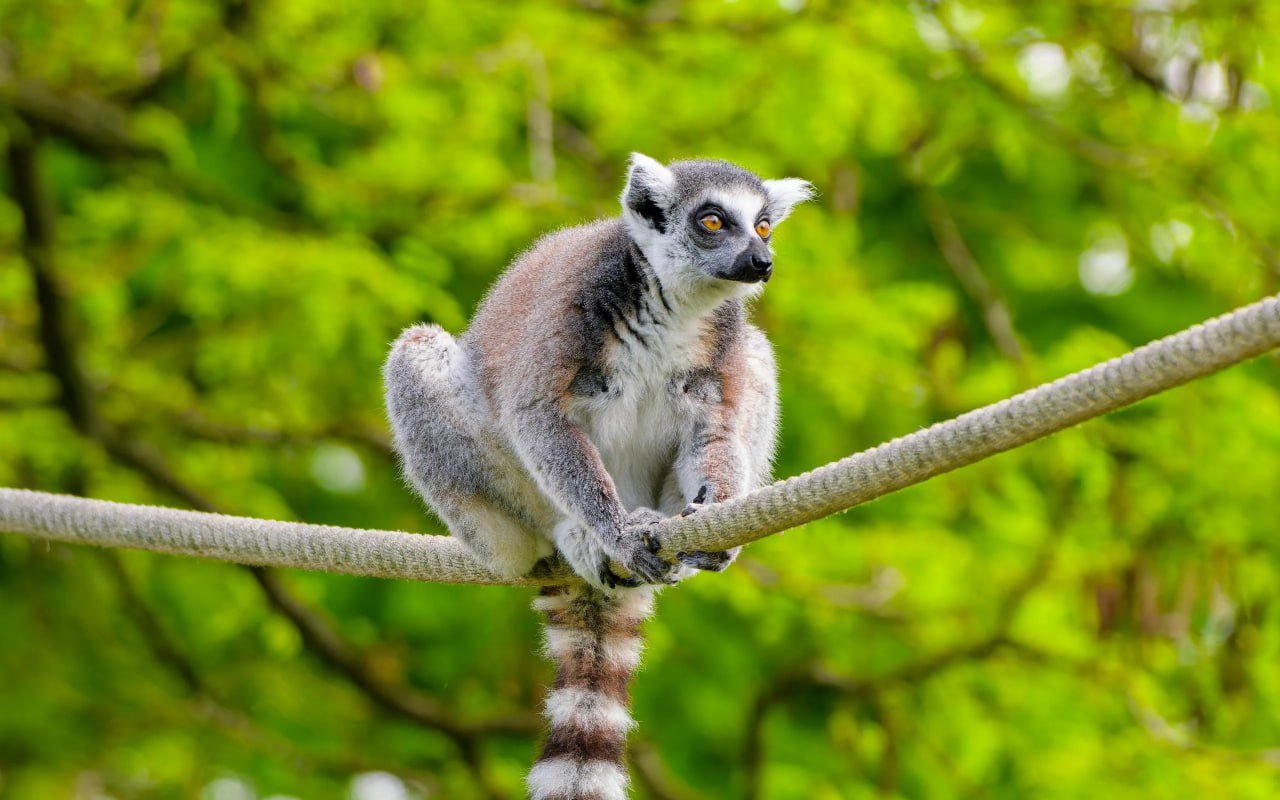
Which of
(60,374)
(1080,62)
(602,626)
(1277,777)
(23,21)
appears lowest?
(1277,777)

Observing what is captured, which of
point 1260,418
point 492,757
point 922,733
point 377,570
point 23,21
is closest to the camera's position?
point 377,570

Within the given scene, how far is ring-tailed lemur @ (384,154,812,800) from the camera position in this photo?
153 inches

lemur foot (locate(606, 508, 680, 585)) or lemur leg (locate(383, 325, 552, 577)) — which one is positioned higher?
lemur leg (locate(383, 325, 552, 577))

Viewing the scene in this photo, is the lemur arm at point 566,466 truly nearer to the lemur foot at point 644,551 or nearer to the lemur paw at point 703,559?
the lemur foot at point 644,551

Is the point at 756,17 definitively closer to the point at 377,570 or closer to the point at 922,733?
the point at 922,733

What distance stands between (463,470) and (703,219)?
3.13ft

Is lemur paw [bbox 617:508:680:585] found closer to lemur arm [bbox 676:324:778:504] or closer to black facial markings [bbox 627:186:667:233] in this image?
lemur arm [bbox 676:324:778:504]

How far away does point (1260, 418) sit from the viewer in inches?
245

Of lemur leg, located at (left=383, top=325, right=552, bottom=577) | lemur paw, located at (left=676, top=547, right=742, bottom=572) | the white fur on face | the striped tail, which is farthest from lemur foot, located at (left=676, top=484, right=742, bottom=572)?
the white fur on face

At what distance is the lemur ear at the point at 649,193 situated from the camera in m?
4.21

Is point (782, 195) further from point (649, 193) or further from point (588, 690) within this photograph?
point (588, 690)

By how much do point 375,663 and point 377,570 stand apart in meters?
3.95

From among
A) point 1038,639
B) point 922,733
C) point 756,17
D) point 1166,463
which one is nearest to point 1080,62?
point 756,17

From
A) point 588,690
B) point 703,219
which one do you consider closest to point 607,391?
point 703,219
